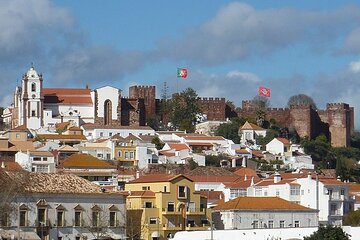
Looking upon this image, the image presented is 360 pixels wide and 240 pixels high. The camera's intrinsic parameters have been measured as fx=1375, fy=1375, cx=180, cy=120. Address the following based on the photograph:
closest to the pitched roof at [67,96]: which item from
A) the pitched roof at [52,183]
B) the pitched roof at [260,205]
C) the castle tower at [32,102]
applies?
the castle tower at [32,102]

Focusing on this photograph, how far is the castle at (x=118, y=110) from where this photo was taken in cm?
14150

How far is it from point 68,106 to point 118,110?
17.2 feet

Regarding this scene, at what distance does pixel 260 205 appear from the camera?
8350cm

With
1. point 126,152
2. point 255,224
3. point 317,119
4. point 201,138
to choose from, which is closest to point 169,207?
point 255,224

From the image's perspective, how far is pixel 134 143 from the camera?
12800 cm

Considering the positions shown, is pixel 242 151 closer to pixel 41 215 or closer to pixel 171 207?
pixel 171 207

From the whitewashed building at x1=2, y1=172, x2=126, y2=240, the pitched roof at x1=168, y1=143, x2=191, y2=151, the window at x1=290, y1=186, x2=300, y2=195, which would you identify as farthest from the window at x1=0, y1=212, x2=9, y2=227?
the pitched roof at x1=168, y1=143, x2=191, y2=151

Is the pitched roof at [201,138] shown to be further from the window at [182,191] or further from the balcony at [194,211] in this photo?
the window at [182,191]

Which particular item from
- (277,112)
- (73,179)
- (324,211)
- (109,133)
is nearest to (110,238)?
(73,179)

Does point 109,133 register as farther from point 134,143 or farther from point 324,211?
point 324,211

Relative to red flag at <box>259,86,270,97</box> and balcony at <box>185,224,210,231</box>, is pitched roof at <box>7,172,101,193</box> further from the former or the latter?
red flag at <box>259,86,270,97</box>

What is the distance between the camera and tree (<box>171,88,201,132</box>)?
150 m

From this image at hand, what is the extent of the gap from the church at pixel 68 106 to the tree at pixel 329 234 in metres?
72.8

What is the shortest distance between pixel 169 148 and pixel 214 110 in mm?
27083
